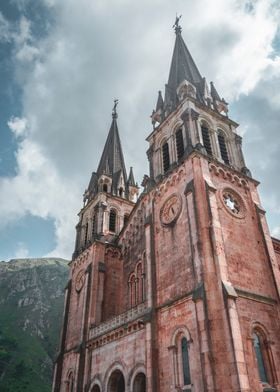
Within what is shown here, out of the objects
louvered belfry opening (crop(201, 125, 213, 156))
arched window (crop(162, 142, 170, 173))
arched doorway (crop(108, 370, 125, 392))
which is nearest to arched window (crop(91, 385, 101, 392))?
arched doorway (crop(108, 370, 125, 392))

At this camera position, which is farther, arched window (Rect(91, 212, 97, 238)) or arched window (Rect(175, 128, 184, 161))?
arched window (Rect(91, 212, 97, 238))

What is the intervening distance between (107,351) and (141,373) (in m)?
4.01

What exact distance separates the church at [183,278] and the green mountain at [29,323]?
164 ft

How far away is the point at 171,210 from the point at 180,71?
1520cm

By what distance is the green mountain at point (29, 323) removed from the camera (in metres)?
71.2

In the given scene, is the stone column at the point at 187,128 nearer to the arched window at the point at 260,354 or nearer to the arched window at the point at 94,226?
the arched window at the point at 260,354

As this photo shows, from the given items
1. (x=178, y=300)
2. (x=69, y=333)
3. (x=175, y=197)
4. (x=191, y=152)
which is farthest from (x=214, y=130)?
(x=69, y=333)

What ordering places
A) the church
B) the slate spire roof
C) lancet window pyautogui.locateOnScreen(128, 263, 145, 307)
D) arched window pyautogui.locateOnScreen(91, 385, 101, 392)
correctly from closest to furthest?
the church → arched window pyautogui.locateOnScreen(91, 385, 101, 392) → lancet window pyautogui.locateOnScreen(128, 263, 145, 307) → the slate spire roof

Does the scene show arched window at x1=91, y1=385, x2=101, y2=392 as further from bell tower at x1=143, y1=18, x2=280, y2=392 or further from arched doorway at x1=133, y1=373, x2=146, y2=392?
bell tower at x1=143, y1=18, x2=280, y2=392

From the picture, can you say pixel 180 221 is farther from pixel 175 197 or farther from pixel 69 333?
pixel 69 333

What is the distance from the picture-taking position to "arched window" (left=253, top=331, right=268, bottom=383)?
Result: 1521 cm

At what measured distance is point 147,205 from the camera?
23781mm

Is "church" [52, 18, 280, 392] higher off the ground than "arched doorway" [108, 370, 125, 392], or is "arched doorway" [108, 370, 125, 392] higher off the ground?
"church" [52, 18, 280, 392]

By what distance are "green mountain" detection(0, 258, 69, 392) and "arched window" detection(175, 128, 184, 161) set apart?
6110 cm
